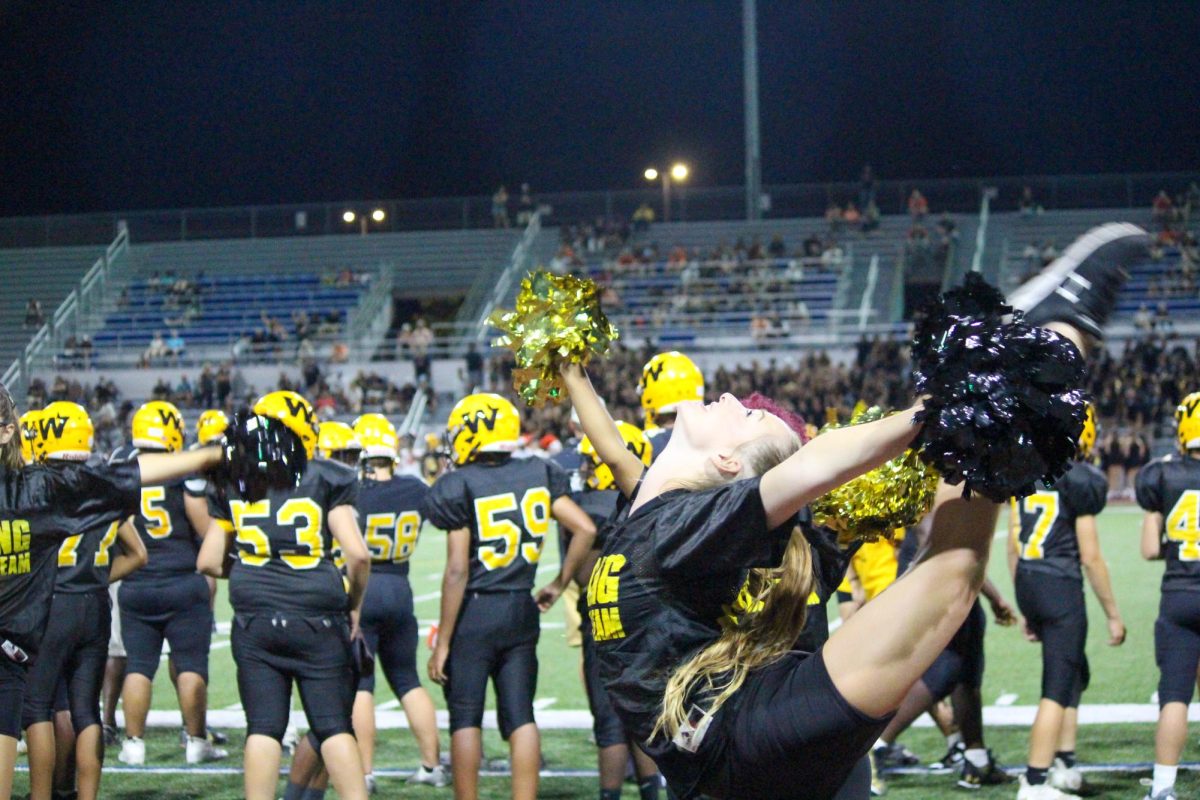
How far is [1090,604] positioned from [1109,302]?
36.6 ft

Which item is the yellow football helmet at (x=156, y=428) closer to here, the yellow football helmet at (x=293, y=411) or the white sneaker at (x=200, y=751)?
the white sneaker at (x=200, y=751)

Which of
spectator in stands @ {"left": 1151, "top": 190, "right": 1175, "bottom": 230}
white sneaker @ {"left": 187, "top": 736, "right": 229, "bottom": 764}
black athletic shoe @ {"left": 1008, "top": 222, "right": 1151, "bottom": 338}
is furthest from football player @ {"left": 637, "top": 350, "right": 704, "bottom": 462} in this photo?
spectator in stands @ {"left": 1151, "top": 190, "right": 1175, "bottom": 230}

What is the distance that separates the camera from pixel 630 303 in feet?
106

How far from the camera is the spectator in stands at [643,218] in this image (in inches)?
1363

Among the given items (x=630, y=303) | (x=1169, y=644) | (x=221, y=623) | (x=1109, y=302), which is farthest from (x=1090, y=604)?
(x=630, y=303)

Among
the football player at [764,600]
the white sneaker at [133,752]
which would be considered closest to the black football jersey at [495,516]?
the white sneaker at [133,752]

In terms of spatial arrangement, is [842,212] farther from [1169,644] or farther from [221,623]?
[1169,644]

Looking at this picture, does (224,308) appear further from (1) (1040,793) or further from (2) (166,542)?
(1) (1040,793)

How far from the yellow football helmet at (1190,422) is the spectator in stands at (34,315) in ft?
99.7

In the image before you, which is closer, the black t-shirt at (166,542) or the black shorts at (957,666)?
the black shorts at (957,666)

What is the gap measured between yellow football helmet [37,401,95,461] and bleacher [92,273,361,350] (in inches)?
1047

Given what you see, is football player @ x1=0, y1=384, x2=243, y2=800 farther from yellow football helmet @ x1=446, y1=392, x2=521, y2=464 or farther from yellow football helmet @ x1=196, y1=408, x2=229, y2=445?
yellow football helmet @ x1=196, y1=408, x2=229, y2=445

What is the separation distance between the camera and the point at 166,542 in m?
7.49

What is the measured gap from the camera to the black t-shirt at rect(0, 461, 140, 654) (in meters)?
4.44
